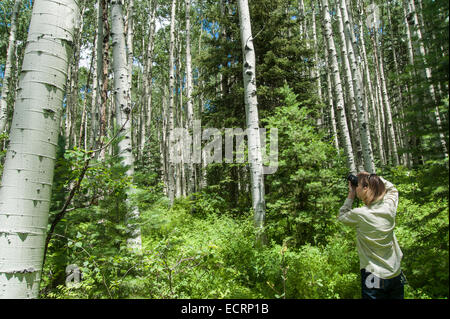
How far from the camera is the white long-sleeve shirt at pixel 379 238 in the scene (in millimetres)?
2109

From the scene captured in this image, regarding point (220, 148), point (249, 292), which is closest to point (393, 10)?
point (220, 148)

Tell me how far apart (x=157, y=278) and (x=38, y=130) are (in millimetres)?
2050

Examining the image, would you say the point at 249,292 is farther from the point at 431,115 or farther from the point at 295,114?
the point at 295,114

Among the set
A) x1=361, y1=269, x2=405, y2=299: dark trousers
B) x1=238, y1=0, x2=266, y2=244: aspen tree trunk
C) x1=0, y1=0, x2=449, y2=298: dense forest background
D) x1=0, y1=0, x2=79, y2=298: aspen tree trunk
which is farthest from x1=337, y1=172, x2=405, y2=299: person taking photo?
x1=0, y1=0, x2=79, y2=298: aspen tree trunk

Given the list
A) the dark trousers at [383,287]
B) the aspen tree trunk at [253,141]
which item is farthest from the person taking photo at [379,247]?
the aspen tree trunk at [253,141]

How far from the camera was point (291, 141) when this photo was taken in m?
4.82

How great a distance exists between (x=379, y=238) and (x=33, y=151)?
2787mm

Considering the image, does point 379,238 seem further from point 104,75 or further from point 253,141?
point 104,75

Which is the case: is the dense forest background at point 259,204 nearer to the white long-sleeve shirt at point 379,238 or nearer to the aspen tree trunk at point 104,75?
the aspen tree trunk at point 104,75

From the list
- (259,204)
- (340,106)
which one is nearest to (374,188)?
(259,204)

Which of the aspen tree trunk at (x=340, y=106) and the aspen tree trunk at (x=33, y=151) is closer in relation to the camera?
the aspen tree trunk at (x=33, y=151)

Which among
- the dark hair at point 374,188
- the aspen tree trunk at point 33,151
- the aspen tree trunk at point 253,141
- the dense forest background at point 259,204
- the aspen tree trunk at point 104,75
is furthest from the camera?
the aspen tree trunk at point 104,75

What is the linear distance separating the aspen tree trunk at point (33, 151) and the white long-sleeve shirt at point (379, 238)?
253cm

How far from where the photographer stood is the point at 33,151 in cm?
146
